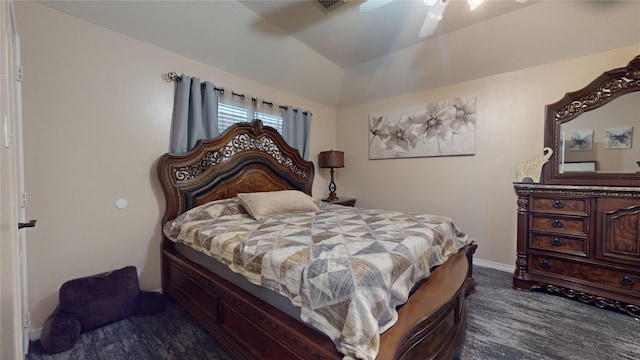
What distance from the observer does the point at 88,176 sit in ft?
6.53

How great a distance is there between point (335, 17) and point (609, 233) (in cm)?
324

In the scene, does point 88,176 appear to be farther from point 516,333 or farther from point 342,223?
point 516,333

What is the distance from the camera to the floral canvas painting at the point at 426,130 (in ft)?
10.5

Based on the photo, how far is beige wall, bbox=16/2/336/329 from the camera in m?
1.79

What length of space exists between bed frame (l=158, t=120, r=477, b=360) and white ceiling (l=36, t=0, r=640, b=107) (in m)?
0.88

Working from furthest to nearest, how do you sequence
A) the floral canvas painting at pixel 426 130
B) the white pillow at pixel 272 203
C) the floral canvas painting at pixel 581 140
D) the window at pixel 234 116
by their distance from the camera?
1. the floral canvas painting at pixel 426 130
2. the window at pixel 234 116
3. the floral canvas painting at pixel 581 140
4. the white pillow at pixel 272 203

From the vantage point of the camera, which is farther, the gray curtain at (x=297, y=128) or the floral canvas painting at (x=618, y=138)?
the gray curtain at (x=297, y=128)

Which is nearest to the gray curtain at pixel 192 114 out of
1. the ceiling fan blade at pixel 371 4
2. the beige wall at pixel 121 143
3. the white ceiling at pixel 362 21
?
the beige wall at pixel 121 143

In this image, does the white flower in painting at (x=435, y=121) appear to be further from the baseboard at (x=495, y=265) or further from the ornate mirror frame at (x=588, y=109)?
the baseboard at (x=495, y=265)

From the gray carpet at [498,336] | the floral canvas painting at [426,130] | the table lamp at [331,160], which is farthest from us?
the table lamp at [331,160]

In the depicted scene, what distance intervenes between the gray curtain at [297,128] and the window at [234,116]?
0.24 m

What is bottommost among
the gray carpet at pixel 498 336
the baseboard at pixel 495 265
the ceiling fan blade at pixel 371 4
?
the gray carpet at pixel 498 336

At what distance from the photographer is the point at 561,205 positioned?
2334 mm

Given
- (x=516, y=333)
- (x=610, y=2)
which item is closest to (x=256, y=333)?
(x=516, y=333)
